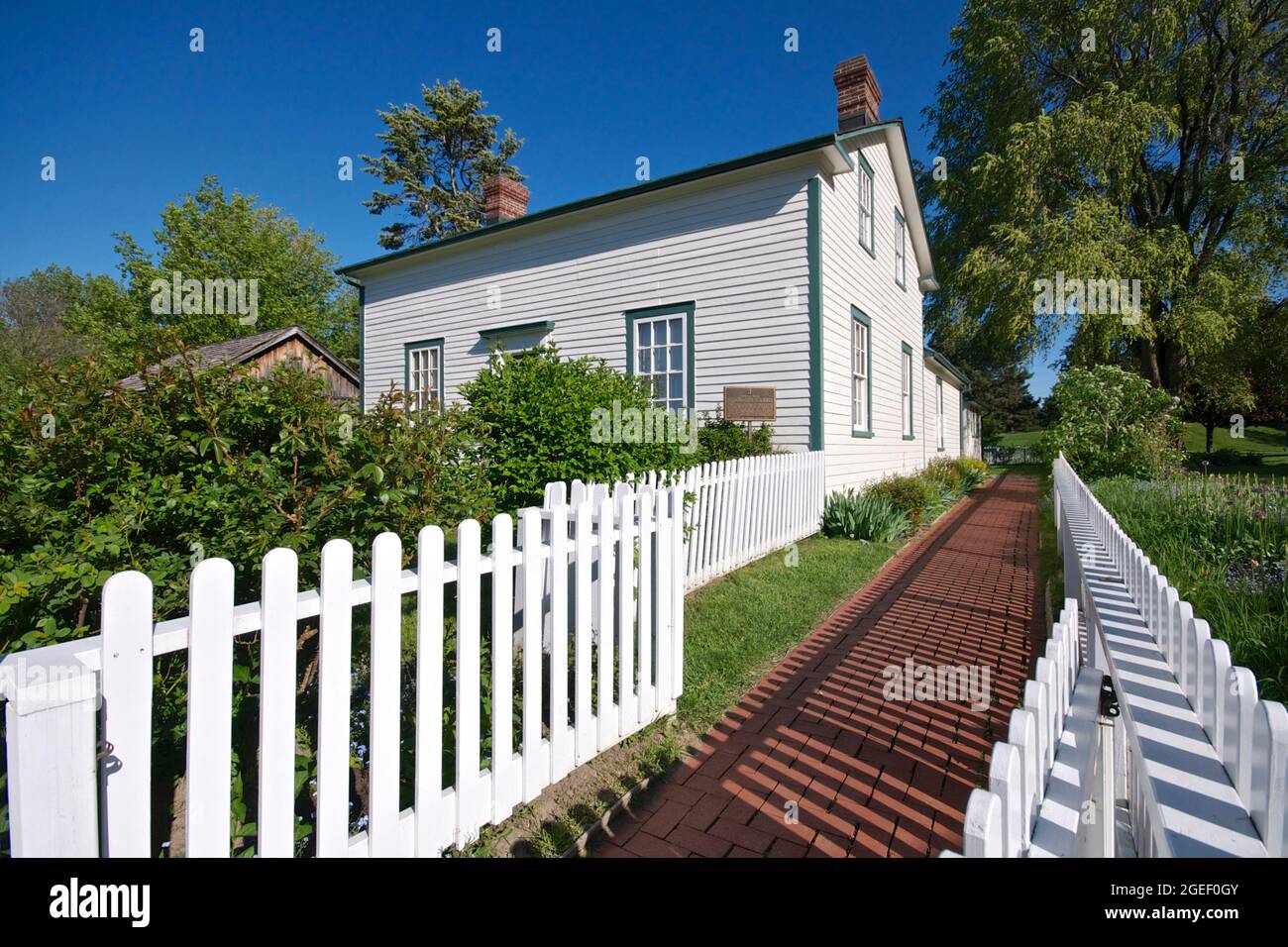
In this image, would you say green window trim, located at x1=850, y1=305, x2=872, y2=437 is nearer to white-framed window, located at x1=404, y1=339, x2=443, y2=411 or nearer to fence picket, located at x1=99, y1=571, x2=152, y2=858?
white-framed window, located at x1=404, y1=339, x2=443, y2=411

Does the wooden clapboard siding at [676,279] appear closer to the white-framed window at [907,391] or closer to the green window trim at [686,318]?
the green window trim at [686,318]

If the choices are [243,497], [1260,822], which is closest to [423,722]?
[243,497]

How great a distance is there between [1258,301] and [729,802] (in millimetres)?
24957

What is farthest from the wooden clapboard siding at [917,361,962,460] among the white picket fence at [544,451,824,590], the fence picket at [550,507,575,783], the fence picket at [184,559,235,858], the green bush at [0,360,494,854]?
the fence picket at [184,559,235,858]

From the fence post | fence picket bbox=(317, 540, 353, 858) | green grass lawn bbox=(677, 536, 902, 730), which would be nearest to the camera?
the fence post

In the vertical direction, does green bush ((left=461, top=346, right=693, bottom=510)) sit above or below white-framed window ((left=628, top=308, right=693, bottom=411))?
below

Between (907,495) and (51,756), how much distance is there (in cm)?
1085

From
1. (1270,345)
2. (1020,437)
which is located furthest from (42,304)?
(1020,437)

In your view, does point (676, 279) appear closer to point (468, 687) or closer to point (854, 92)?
point (854, 92)

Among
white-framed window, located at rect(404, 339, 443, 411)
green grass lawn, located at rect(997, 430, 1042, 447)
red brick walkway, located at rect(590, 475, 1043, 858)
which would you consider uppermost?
white-framed window, located at rect(404, 339, 443, 411)

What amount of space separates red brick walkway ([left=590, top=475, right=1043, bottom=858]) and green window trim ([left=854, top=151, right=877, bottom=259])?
26.8 ft

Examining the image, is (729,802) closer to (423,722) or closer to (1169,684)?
(423,722)

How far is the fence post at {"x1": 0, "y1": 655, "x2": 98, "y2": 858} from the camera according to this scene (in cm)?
121

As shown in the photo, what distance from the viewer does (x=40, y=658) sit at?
1258 mm
